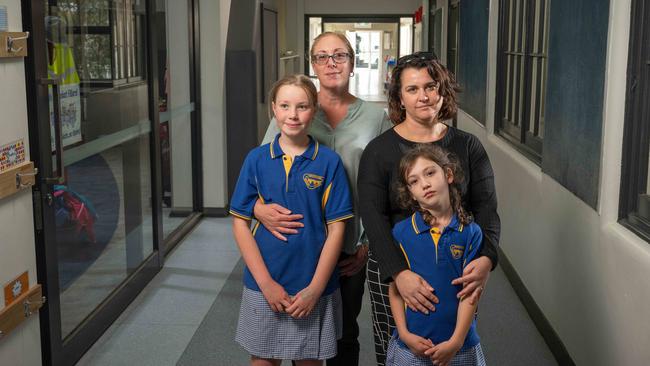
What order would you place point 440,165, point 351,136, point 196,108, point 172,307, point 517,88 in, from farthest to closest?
1. point 196,108
2. point 517,88
3. point 172,307
4. point 351,136
5. point 440,165

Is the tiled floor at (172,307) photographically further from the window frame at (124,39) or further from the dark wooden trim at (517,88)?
the dark wooden trim at (517,88)

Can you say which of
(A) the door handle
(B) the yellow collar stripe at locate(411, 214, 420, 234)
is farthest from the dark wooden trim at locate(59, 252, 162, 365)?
(B) the yellow collar stripe at locate(411, 214, 420, 234)

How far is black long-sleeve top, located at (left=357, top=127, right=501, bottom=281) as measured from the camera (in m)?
2.16

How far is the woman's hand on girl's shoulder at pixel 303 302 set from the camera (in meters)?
2.21

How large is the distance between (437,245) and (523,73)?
3420 mm

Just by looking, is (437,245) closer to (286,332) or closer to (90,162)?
(286,332)

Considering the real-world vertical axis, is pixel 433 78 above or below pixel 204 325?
above

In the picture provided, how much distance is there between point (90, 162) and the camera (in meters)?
3.86

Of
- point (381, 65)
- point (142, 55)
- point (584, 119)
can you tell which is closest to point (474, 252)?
point (584, 119)

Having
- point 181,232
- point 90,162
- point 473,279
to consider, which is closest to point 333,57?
point 473,279

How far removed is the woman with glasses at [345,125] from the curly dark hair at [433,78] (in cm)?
15

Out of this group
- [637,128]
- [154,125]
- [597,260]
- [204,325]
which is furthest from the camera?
[154,125]

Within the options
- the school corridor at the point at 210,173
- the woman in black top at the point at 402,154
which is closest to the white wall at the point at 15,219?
the school corridor at the point at 210,173

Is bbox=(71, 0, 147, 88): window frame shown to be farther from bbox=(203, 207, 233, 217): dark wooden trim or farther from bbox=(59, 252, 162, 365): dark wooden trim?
bbox=(203, 207, 233, 217): dark wooden trim
